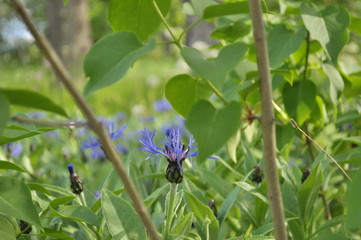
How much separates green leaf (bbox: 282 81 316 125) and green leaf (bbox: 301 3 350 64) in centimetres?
19

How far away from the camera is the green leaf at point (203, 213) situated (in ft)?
2.78

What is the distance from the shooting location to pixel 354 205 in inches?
21.3

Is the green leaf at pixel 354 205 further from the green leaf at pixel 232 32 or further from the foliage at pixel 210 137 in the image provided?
the green leaf at pixel 232 32

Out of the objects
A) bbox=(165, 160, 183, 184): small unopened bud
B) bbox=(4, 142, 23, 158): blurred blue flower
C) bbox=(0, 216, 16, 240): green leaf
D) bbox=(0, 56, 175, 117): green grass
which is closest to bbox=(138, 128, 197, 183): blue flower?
bbox=(165, 160, 183, 184): small unopened bud

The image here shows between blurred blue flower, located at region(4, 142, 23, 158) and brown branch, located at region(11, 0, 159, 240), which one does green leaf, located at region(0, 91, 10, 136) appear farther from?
blurred blue flower, located at region(4, 142, 23, 158)

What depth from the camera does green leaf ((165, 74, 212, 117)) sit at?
2.69 feet

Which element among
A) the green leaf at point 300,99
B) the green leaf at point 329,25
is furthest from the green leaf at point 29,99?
the green leaf at point 300,99

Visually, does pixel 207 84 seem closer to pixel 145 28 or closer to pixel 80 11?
pixel 145 28

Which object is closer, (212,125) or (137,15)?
(212,125)

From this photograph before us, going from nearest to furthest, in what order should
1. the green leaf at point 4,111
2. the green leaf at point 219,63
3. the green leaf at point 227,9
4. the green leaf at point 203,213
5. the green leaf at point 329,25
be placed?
the green leaf at point 4,111
the green leaf at point 219,63
the green leaf at point 227,9
the green leaf at point 203,213
the green leaf at point 329,25

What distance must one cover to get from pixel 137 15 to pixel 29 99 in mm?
327

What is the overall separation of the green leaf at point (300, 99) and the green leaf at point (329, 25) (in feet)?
0.63

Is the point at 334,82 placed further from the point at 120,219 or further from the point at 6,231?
the point at 6,231

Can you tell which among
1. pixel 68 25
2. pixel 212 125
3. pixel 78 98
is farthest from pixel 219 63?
pixel 68 25
